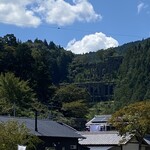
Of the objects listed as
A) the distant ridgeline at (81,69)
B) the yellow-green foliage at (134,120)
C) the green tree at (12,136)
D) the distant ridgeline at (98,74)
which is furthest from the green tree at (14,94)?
the distant ridgeline at (98,74)

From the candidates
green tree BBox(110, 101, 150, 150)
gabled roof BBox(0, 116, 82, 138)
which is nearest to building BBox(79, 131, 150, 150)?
green tree BBox(110, 101, 150, 150)

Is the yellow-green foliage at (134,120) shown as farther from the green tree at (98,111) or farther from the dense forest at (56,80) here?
the green tree at (98,111)

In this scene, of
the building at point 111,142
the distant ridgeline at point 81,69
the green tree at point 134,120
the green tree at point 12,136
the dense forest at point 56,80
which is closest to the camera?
the green tree at point 12,136

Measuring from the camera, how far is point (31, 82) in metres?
80.4

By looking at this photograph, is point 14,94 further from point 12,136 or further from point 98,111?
point 98,111

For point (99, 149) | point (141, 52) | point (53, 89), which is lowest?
point (99, 149)

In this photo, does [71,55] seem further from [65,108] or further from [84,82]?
[65,108]

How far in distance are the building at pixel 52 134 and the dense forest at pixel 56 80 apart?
8678 mm

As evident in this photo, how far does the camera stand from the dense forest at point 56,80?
65750 mm

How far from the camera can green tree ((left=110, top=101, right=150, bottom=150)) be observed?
45.2 meters

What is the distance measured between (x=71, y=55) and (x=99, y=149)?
128 m

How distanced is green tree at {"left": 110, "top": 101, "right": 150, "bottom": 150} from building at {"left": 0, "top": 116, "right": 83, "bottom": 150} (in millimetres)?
5150

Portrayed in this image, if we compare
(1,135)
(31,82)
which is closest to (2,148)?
(1,135)

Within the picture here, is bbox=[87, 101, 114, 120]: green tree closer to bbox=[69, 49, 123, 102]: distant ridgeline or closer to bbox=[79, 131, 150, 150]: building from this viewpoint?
bbox=[69, 49, 123, 102]: distant ridgeline
